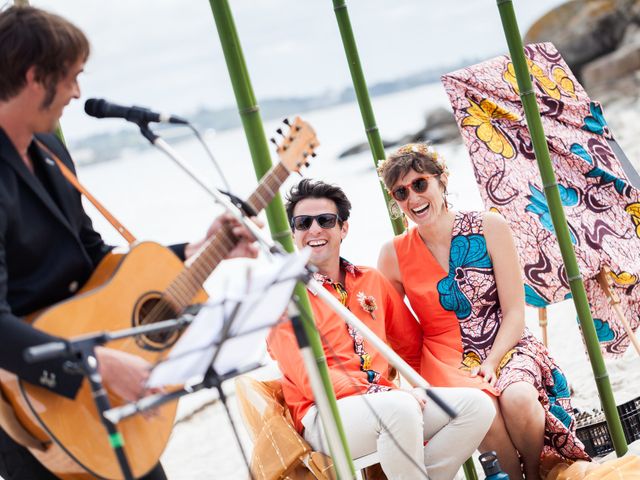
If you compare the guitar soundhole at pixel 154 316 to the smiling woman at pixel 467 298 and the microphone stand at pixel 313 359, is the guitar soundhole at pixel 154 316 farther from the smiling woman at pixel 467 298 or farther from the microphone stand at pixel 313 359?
the smiling woman at pixel 467 298

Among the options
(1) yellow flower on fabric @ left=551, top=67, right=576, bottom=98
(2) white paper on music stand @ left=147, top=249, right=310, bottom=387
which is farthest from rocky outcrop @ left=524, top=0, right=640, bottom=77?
(2) white paper on music stand @ left=147, top=249, right=310, bottom=387

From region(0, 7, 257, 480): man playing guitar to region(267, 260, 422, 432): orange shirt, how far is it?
2.95 ft

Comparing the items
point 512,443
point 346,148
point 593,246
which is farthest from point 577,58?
point 512,443

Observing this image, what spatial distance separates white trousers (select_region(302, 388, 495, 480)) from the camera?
3.17m

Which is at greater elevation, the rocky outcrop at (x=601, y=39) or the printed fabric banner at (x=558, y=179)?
the rocky outcrop at (x=601, y=39)

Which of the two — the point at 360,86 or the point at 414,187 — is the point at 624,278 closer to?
the point at 414,187

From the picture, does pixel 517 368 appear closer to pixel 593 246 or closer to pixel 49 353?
pixel 593 246

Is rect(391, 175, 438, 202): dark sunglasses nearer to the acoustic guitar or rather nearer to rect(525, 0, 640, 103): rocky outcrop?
the acoustic guitar

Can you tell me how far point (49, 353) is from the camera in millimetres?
1921

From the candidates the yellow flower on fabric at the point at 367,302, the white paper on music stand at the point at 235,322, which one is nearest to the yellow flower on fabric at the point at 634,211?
the yellow flower on fabric at the point at 367,302

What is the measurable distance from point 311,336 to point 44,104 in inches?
39.7

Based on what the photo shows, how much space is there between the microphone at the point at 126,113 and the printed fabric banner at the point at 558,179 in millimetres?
1862

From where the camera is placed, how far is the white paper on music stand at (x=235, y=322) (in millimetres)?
2041

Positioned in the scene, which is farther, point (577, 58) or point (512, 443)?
point (577, 58)
